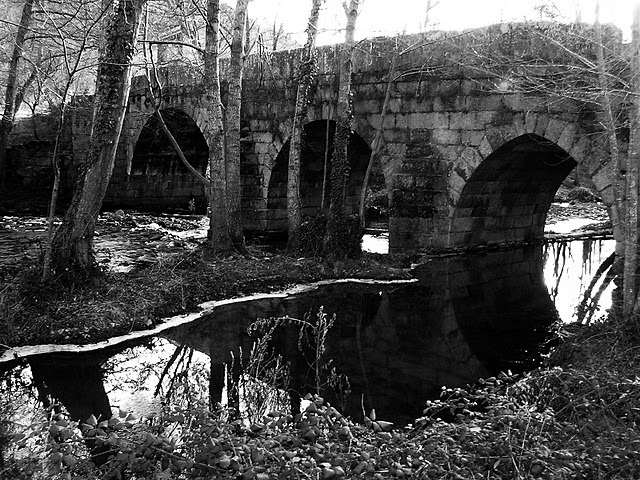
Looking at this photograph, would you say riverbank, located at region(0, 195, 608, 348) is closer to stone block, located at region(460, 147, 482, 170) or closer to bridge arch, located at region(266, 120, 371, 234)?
bridge arch, located at region(266, 120, 371, 234)

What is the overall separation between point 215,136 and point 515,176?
5533 millimetres

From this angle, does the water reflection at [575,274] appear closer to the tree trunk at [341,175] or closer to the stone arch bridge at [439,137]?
the stone arch bridge at [439,137]

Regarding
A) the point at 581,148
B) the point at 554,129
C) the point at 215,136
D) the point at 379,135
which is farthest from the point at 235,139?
the point at 581,148

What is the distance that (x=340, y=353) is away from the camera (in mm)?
7457

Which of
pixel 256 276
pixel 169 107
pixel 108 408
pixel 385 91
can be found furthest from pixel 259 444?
pixel 169 107

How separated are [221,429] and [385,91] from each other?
962 cm

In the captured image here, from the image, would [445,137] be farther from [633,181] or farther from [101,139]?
[101,139]

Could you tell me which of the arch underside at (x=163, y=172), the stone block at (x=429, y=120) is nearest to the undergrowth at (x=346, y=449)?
the stone block at (x=429, y=120)

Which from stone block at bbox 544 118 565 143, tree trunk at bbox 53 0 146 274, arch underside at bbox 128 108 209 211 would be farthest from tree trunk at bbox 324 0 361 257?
arch underside at bbox 128 108 209 211

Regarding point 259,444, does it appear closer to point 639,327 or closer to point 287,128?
point 639,327

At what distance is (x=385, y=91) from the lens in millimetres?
→ 12703

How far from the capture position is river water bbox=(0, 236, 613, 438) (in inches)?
238

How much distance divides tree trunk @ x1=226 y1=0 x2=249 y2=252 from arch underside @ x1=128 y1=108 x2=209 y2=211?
354 inches

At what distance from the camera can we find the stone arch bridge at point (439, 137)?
35.4 feet
